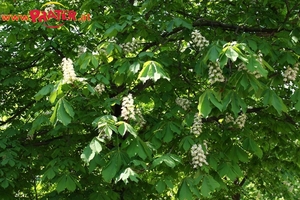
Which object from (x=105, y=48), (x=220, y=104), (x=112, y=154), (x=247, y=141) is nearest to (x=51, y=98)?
(x=112, y=154)

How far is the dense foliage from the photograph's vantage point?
2959mm

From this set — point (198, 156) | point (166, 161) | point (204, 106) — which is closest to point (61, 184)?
point (166, 161)

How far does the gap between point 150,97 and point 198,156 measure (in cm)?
156

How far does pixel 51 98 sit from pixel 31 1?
10.8 feet

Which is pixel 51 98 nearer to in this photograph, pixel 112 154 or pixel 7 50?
pixel 112 154

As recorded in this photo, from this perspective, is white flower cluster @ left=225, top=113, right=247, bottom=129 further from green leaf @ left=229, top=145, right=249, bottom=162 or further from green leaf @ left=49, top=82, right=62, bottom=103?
green leaf @ left=49, top=82, right=62, bottom=103

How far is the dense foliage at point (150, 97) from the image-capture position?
296 cm

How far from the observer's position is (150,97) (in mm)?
4613

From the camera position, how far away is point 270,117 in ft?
16.7

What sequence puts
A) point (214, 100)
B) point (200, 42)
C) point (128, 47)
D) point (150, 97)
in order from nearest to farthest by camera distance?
point (214, 100), point (200, 42), point (128, 47), point (150, 97)

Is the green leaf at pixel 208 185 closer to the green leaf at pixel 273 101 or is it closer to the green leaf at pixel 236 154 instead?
the green leaf at pixel 273 101

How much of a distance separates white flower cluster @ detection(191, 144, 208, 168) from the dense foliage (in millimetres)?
10

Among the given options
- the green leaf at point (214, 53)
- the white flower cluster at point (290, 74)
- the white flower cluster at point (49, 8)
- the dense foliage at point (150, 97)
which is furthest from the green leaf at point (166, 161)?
the white flower cluster at point (49, 8)

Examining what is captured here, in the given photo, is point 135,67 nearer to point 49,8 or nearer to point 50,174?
point 50,174
